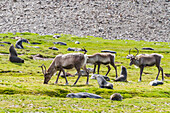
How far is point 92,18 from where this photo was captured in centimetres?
14038

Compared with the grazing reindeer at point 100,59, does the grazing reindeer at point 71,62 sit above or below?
above

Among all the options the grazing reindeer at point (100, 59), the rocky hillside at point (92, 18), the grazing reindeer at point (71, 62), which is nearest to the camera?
the grazing reindeer at point (71, 62)

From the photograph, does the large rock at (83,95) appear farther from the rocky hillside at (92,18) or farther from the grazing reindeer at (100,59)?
the rocky hillside at (92,18)

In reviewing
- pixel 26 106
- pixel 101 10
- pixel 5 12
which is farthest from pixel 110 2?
pixel 26 106

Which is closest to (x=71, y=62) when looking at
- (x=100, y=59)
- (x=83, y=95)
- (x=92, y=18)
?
(x=83, y=95)

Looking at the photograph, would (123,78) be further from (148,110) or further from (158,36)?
(158,36)

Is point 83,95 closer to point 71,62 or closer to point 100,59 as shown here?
point 71,62

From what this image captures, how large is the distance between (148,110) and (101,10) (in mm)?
125545

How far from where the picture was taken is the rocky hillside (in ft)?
427

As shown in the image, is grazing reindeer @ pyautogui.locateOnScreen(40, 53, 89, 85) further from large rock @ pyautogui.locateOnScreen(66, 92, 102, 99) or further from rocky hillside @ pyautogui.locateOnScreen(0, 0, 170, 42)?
rocky hillside @ pyautogui.locateOnScreen(0, 0, 170, 42)

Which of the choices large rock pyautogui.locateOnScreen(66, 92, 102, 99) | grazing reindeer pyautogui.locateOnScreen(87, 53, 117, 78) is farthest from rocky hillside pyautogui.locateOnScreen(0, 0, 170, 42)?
large rock pyautogui.locateOnScreen(66, 92, 102, 99)

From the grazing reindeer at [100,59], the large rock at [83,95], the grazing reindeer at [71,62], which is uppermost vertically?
the grazing reindeer at [71,62]

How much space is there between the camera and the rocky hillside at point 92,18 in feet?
427

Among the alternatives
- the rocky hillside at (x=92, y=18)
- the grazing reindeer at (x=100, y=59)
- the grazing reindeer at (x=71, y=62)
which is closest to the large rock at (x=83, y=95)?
the grazing reindeer at (x=71, y=62)
